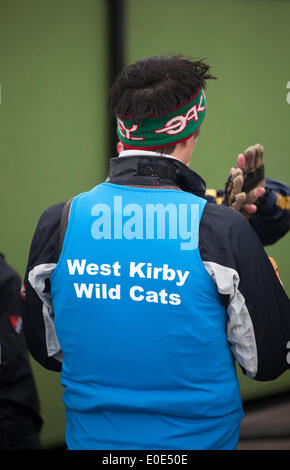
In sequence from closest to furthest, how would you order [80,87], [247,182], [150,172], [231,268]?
[231,268], [150,172], [247,182], [80,87]

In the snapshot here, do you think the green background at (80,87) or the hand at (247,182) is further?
the green background at (80,87)

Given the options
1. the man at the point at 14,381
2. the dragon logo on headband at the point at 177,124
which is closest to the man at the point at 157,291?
the dragon logo on headband at the point at 177,124

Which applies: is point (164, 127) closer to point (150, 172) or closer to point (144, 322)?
point (150, 172)

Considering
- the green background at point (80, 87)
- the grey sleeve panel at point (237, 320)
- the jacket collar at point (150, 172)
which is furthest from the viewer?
the green background at point (80, 87)

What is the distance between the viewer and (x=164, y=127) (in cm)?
144

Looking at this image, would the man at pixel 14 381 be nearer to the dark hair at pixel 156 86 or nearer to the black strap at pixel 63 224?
the black strap at pixel 63 224

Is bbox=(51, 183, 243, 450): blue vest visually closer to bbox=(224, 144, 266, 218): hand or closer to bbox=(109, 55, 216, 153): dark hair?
bbox=(109, 55, 216, 153): dark hair

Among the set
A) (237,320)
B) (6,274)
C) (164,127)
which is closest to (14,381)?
(6,274)

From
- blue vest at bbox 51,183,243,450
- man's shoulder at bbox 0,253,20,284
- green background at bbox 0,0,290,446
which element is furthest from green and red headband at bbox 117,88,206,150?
green background at bbox 0,0,290,446

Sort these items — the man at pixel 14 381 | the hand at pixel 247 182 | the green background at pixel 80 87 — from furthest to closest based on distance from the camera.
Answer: the green background at pixel 80 87, the man at pixel 14 381, the hand at pixel 247 182

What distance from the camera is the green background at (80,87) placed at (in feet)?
9.13

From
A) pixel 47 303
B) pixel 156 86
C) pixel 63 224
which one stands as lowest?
pixel 47 303

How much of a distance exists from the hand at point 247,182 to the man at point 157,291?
0.55m

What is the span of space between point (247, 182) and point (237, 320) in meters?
0.90
